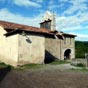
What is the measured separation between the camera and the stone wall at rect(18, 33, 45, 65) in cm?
2315

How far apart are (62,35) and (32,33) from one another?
42.3 feet

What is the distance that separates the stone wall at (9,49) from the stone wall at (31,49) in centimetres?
66

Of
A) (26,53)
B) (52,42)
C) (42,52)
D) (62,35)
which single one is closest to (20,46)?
(26,53)

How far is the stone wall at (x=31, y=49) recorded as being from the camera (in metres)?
23.1

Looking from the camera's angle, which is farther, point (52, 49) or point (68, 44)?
point (68, 44)

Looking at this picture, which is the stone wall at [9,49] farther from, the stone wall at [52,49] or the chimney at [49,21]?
the chimney at [49,21]

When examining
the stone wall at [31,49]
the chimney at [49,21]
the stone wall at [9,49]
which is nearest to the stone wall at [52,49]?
the chimney at [49,21]

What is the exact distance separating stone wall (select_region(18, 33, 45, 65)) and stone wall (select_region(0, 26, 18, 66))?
A: 66cm

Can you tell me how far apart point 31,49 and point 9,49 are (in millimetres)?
2792

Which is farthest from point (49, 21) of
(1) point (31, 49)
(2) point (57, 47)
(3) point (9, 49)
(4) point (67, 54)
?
(1) point (31, 49)

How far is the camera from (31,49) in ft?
78.6

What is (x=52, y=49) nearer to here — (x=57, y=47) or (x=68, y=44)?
(x=57, y=47)

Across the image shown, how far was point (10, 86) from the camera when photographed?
36.0 ft

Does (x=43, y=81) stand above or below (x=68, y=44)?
below
